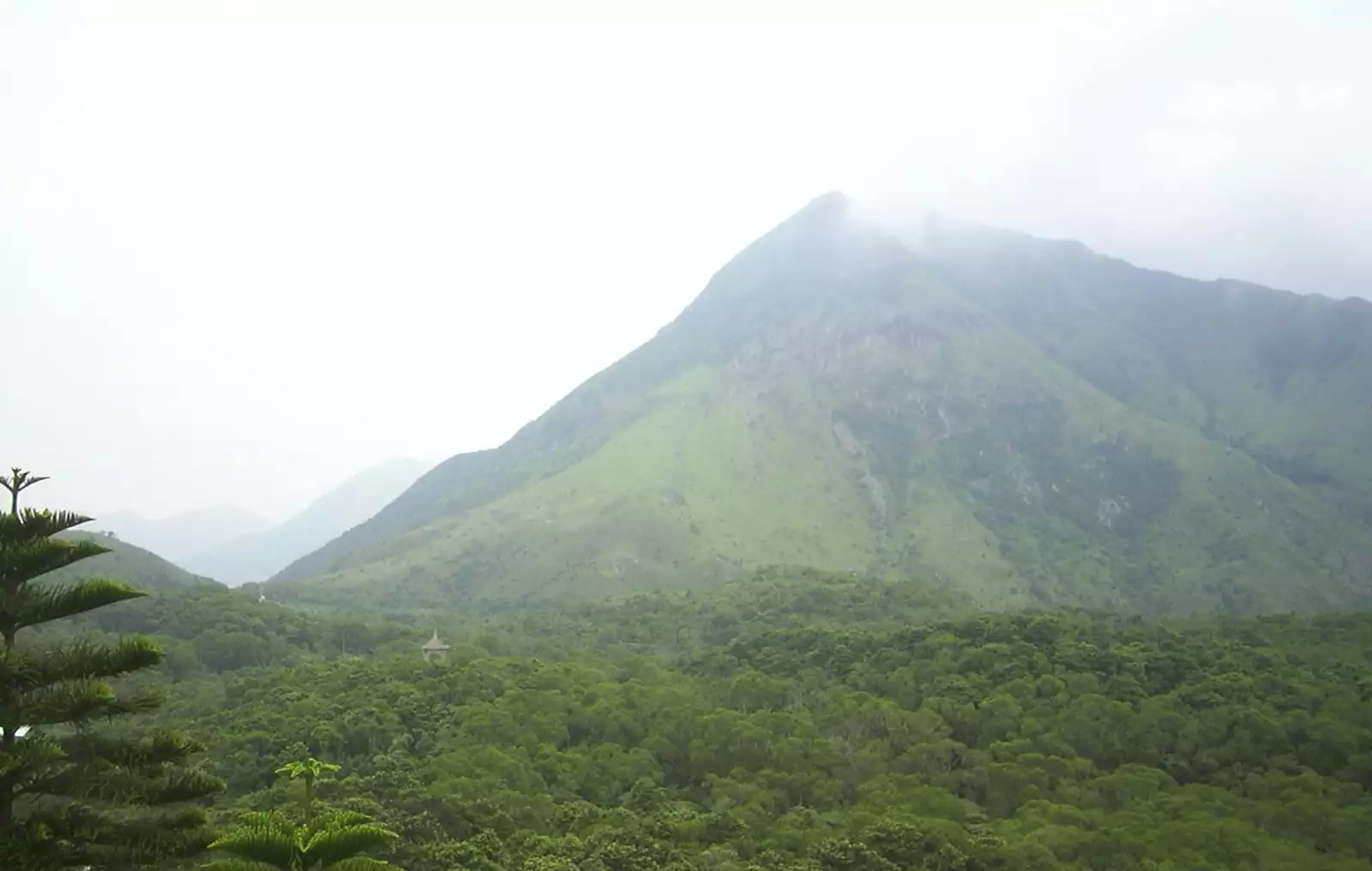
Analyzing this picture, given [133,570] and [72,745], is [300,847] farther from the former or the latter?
[133,570]

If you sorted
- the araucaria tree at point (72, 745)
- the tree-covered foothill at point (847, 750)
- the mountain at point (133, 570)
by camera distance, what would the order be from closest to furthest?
the araucaria tree at point (72, 745), the tree-covered foothill at point (847, 750), the mountain at point (133, 570)

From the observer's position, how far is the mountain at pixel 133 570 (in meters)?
138

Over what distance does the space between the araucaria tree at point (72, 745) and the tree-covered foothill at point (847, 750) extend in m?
26.6

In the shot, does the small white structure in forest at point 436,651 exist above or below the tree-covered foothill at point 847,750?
above

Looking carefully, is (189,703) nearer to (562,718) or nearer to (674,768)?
(562,718)

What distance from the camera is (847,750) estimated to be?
2581 inches

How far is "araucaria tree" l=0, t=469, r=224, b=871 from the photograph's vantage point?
1515 centimetres

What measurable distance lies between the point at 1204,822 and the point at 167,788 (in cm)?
5536

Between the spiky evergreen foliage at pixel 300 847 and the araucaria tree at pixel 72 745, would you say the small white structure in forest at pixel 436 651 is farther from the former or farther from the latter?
the spiky evergreen foliage at pixel 300 847

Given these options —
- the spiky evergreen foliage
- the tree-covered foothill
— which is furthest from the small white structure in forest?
the spiky evergreen foliage

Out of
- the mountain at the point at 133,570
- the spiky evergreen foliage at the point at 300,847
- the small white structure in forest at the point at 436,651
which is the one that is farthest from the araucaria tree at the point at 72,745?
the mountain at the point at 133,570

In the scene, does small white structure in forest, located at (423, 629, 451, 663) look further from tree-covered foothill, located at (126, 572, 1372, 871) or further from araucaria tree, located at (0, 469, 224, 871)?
araucaria tree, located at (0, 469, 224, 871)

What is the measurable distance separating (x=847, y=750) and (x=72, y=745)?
57.7 meters

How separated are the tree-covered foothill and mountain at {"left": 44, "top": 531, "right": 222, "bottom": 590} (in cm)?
6133
